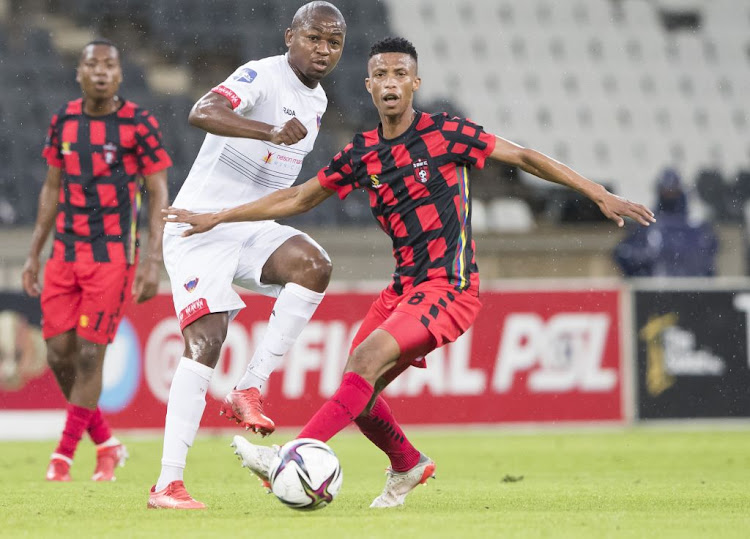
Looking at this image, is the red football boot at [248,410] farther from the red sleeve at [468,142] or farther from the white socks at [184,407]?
the red sleeve at [468,142]

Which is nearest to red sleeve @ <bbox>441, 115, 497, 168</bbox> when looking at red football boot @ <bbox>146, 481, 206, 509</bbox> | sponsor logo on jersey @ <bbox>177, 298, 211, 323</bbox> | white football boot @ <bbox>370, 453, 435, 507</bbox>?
sponsor logo on jersey @ <bbox>177, 298, 211, 323</bbox>

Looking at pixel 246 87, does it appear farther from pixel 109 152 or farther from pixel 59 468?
pixel 59 468

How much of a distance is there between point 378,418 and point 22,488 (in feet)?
6.86

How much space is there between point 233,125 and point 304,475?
1449 millimetres

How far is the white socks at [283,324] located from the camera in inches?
203

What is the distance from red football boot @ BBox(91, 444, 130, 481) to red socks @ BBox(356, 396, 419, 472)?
7.07 ft

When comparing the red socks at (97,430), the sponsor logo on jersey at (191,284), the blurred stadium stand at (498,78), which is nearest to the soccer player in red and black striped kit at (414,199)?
the sponsor logo on jersey at (191,284)

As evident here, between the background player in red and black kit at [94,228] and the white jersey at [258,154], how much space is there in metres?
1.36

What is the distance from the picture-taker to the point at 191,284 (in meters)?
5.12

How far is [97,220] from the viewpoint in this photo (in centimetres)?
677

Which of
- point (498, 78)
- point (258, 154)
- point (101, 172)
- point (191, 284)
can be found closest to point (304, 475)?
point (191, 284)

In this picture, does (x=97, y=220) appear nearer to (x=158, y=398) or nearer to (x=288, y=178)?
(x=288, y=178)

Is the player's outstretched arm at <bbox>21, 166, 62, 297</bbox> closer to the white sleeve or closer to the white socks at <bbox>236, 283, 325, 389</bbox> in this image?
the white sleeve

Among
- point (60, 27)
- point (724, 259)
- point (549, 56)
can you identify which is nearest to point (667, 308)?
point (724, 259)
